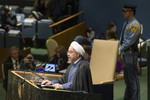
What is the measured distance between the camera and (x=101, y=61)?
29.8 ft

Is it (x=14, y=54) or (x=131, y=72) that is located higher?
(x=14, y=54)

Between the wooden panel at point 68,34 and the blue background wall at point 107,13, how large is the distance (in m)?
0.74

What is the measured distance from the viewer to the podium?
626cm

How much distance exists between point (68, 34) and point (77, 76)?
796 cm

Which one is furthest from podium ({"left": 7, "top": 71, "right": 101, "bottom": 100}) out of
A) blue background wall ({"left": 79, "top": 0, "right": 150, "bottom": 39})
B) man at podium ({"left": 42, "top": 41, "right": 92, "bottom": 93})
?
blue background wall ({"left": 79, "top": 0, "right": 150, "bottom": 39})

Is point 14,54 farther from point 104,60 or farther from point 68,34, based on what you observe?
point 68,34

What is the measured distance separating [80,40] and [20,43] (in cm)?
310

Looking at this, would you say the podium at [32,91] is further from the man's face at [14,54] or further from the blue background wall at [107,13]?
the blue background wall at [107,13]

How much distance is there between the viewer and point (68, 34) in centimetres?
1453

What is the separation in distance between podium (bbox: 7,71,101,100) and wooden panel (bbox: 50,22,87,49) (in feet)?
20.4

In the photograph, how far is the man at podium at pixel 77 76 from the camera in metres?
6.57

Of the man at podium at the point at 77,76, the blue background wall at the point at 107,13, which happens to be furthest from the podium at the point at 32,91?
the blue background wall at the point at 107,13

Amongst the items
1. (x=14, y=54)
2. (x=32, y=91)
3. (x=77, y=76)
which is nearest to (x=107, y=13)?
(x=14, y=54)

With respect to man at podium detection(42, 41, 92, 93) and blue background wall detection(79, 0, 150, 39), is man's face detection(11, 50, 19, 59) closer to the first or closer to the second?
man at podium detection(42, 41, 92, 93)
